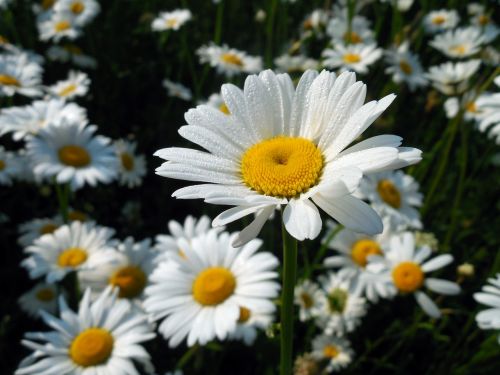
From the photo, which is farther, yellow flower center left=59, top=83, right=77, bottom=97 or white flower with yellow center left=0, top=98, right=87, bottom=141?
yellow flower center left=59, top=83, right=77, bottom=97

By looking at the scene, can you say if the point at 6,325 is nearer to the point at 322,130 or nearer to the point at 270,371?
the point at 270,371

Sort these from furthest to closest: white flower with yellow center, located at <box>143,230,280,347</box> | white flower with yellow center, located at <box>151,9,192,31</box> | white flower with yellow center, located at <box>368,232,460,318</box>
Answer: white flower with yellow center, located at <box>151,9,192,31</box>, white flower with yellow center, located at <box>368,232,460,318</box>, white flower with yellow center, located at <box>143,230,280,347</box>

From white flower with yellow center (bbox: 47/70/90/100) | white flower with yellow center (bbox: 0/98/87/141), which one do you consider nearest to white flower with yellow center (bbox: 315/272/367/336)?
white flower with yellow center (bbox: 0/98/87/141)

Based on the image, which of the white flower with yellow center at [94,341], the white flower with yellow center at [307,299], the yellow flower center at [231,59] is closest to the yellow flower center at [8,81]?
the yellow flower center at [231,59]

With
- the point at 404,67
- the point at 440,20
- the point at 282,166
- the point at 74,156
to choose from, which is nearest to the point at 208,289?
the point at 282,166

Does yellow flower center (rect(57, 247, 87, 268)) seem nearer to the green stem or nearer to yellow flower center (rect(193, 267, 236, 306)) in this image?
yellow flower center (rect(193, 267, 236, 306))

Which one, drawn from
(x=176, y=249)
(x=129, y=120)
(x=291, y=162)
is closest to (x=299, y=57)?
(x=129, y=120)

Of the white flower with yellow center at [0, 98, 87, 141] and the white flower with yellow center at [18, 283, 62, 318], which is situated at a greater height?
the white flower with yellow center at [0, 98, 87, 141]

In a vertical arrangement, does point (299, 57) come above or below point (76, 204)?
above
